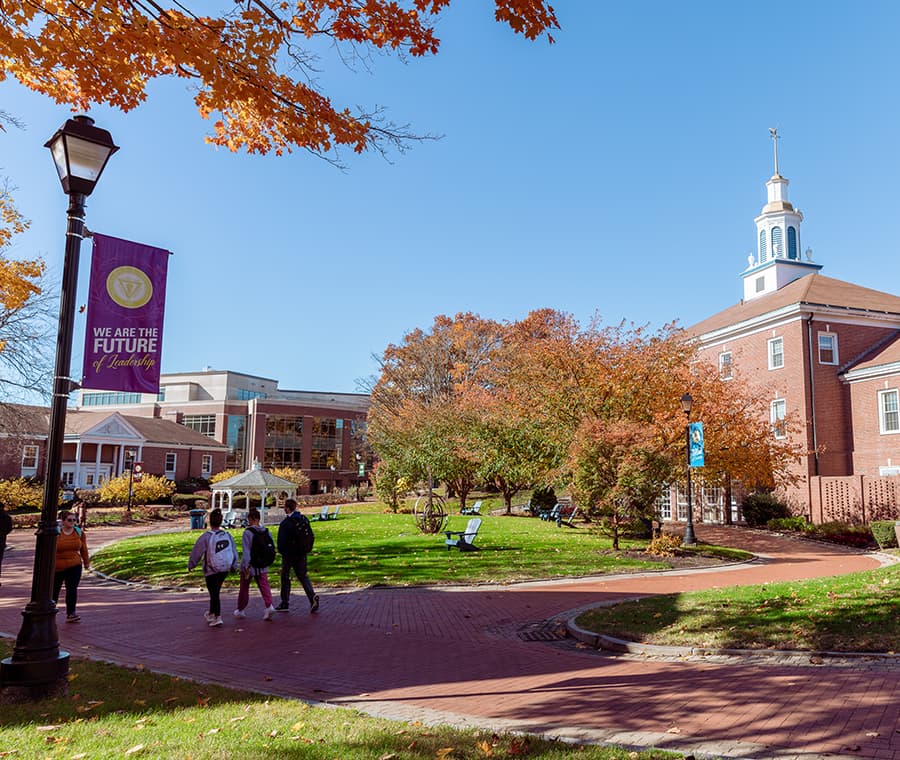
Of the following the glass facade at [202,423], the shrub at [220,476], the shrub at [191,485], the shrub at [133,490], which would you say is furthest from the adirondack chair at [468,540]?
the glass facade at [202,423]

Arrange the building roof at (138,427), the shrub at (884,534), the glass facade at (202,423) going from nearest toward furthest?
the shrub at (884,534)
the building roof at (138,427)
the glass facade at (202,423)

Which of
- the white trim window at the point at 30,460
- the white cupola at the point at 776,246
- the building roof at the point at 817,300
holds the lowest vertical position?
the white trim window at the point at 30,460

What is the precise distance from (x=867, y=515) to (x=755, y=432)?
536 cm

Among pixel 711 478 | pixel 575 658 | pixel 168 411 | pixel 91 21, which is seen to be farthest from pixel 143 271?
pixel 168 411

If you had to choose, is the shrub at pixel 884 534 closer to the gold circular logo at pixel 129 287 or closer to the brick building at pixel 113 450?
the gold circular logo at pixel 129 287

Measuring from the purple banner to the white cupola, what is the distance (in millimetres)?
36852

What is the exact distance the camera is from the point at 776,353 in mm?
32594

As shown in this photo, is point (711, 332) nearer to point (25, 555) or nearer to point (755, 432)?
point (755, 432)

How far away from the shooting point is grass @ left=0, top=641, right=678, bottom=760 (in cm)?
475

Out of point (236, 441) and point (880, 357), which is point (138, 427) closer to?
point (236, 441)

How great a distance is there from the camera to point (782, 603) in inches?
398

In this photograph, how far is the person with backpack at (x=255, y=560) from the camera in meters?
11.4

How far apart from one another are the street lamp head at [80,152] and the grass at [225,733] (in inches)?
190

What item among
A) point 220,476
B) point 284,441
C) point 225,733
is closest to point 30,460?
point 220,476
